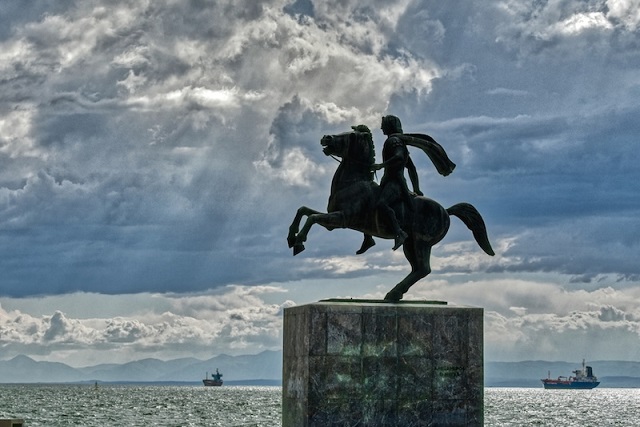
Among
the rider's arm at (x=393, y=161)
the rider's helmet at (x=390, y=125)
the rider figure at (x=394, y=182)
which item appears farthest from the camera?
the rider's helmet at (x=390, y=125)

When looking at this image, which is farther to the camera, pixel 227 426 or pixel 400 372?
pixel 227 426

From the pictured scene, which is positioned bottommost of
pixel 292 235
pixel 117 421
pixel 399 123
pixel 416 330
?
pixel 117 421

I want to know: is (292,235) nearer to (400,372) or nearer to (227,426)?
(400,372)

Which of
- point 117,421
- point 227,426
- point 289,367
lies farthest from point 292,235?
point 117,421

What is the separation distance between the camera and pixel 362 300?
77.0 ft

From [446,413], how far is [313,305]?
3532mm

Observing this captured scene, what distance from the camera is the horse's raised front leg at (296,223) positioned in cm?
2378

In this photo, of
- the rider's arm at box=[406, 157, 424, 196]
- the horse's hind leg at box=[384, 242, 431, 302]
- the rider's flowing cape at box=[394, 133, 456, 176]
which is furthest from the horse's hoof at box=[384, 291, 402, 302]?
the rider's flowing cape at box=[394, 133, 456, 176]

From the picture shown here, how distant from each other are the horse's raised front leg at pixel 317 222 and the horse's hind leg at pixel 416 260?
1.70 m

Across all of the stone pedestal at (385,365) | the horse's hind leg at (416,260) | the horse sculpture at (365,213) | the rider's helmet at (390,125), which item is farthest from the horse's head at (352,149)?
→ the stone pedestal at (385,365)

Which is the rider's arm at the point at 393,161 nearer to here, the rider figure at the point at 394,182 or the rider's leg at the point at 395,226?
the rider figure at the point at 394,182

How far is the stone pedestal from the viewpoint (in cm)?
2244

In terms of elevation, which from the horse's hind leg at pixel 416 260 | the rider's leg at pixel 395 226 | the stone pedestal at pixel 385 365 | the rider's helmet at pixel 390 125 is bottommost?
the stone pedestal at pixel 385 365

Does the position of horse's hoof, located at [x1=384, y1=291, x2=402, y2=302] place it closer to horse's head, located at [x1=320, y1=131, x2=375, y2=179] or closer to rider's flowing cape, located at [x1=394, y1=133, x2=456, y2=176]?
horse's head, located at [x1=320, y1=131, x2=375, y2=179]
